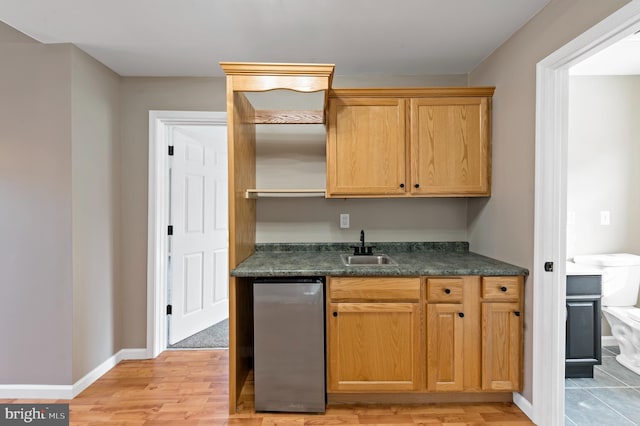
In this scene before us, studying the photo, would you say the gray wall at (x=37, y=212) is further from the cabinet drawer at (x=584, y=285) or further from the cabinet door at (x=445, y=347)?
the cabinet drawer at (x=584, y=285)

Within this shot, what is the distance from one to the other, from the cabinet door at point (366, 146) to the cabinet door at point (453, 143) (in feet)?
0.40

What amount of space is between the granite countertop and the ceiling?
57.4 inches

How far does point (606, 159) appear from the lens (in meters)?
2.83

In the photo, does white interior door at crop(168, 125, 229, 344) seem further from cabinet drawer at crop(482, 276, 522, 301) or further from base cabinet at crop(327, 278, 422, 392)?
cabinet drawer at crop(482, 276, 522, 301)

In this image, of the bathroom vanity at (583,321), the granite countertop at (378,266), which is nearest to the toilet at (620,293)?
the bathroom vanity at (583,321)

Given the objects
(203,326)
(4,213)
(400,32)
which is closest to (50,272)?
(4,213)

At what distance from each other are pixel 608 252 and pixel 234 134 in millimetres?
3263

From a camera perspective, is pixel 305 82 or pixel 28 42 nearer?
pixel 305 82

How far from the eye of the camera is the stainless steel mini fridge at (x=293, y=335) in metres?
1.96

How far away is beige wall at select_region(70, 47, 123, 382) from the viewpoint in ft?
7.33

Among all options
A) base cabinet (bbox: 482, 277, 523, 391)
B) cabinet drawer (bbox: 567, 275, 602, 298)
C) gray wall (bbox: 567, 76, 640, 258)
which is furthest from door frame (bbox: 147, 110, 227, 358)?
gray wall (bbox: 567, 76, 640, 258)

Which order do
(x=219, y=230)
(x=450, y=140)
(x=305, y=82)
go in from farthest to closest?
(x=219, y=230)
(x=450, y=140)
(x=305, y=82)

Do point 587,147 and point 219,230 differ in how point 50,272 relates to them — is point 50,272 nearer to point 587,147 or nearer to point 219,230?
point 219,230

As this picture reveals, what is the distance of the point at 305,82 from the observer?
1.99 m
